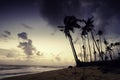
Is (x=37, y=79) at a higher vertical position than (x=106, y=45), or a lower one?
lower

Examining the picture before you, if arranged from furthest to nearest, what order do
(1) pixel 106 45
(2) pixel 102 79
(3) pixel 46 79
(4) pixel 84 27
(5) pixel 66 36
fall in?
(1) pixel 106 45 → (4) pixel 84 27 → (5) pixel 66 36 → (3) pixel 46 79 → (2) pixel 102 79

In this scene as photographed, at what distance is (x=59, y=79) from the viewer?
66.9 ft

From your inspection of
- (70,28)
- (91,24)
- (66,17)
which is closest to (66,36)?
(70,28)

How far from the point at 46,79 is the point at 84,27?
107 feet

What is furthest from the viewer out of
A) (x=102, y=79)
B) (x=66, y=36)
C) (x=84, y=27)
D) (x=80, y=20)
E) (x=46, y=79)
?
(x=84, y=27)

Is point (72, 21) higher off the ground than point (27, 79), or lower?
higher

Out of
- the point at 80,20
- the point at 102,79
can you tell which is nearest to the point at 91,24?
the point at 80,20

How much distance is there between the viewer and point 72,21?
4550 centimetres

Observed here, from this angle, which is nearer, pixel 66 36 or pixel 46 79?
pixel 46 79

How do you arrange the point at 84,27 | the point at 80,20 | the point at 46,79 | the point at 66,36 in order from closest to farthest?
the point at 46,79 → the point at 80,20 → the point at 66,36 → the point at 84,27

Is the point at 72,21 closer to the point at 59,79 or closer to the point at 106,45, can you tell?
the point at 59,79

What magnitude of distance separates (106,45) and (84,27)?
3696 cm

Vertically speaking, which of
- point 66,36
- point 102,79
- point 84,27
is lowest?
point 102,79

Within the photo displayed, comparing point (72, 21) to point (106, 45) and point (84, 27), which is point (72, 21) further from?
point (106, 45)
